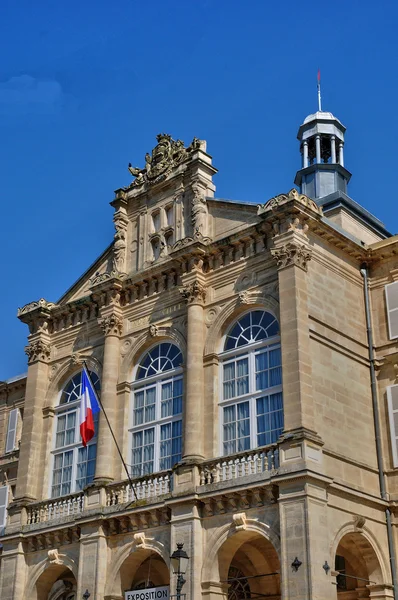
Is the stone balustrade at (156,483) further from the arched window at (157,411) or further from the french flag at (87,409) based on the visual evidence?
the french flag at (87,409)

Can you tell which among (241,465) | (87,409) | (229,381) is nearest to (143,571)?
(87,409)

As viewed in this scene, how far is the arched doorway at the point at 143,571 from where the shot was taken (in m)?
25.0

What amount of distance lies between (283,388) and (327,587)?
5.15 m

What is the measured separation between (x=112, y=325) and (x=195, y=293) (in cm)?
375

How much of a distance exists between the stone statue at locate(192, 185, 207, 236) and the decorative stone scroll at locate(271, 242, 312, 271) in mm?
4016

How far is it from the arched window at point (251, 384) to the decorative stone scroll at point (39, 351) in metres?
8.14

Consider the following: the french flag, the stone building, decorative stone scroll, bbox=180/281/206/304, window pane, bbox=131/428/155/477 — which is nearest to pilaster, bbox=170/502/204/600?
the stone building

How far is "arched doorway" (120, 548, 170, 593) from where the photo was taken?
2502 centimetres

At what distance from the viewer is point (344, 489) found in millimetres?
22438

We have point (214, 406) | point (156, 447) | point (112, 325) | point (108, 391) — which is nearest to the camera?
point (214, 406)

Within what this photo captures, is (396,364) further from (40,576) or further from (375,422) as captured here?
(40,576)

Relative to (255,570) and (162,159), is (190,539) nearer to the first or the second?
(255,570)

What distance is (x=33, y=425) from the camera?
30.1 metres

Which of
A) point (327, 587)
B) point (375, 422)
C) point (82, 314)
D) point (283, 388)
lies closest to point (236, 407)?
point (283, 388)
